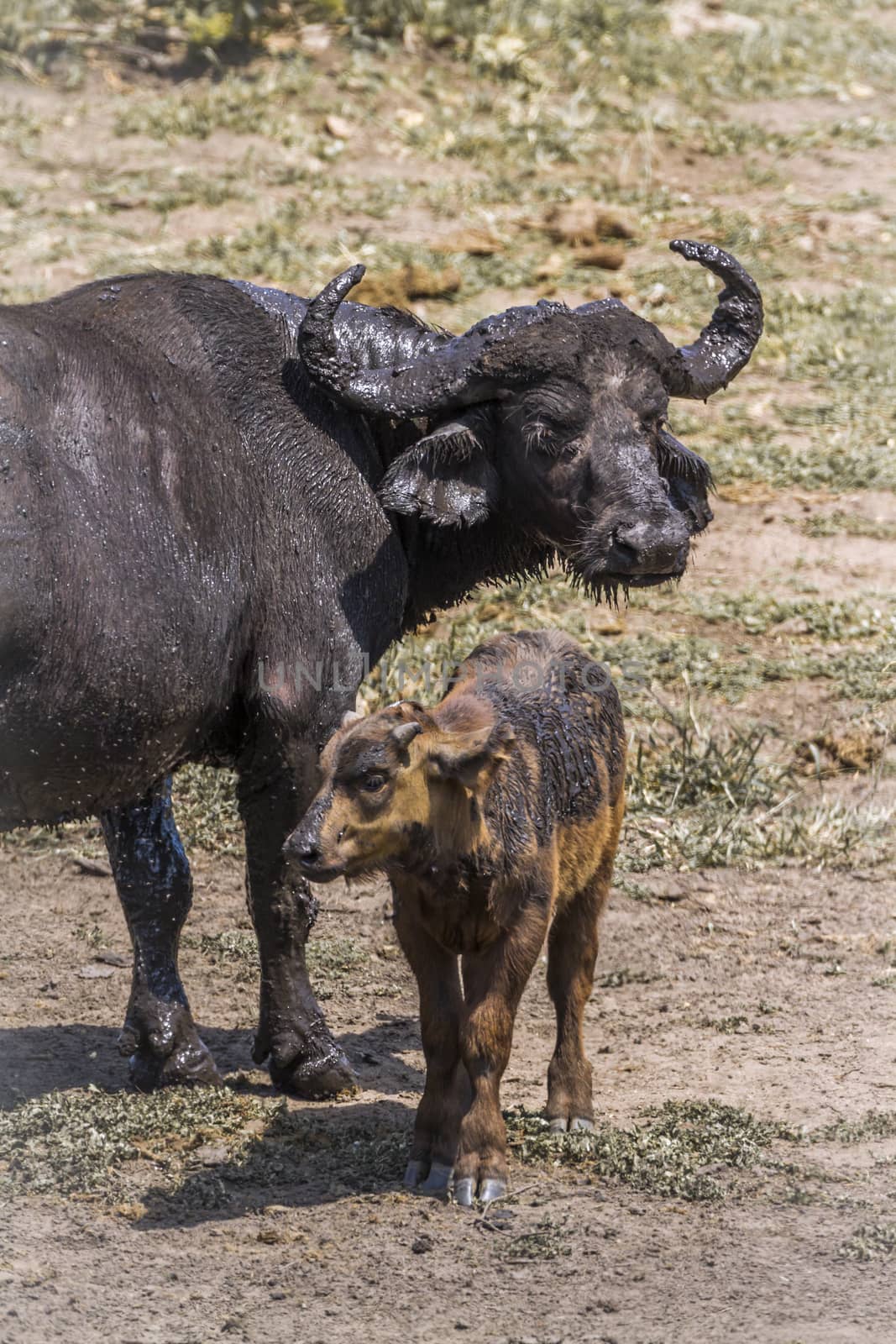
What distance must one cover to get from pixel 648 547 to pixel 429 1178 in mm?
2091

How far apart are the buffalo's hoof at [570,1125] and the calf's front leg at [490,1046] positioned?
1.65 ft

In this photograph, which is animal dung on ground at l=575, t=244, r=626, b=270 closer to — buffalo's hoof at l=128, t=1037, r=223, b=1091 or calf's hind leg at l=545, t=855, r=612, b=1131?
calf's hind leg at l=545, t=855, r=612, b=1131

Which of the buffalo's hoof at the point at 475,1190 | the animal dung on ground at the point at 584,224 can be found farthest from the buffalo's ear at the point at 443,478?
the animal dung on ground at the point at 584,224

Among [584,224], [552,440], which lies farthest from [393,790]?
[584,224]

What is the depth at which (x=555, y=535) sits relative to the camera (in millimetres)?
6492

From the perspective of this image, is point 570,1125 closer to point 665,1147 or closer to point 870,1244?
point 665,1147

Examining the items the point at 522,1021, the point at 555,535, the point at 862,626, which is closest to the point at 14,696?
the point at 555,535

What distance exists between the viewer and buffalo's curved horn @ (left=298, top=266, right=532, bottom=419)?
6.36 meters

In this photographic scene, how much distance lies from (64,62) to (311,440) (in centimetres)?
1033

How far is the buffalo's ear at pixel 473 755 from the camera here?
531 centimetres

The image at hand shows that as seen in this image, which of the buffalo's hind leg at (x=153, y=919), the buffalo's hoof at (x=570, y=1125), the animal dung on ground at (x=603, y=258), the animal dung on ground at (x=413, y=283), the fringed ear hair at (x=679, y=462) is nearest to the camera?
the buffalo's hoof at (x=570, y=1125)

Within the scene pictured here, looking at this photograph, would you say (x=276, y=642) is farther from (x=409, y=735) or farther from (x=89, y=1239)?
(x=89, y=1239)

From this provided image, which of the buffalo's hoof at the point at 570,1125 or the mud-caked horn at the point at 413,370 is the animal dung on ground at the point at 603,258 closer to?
the mud-caked horn at the point at 413,370

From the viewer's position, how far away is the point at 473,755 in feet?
17.5
